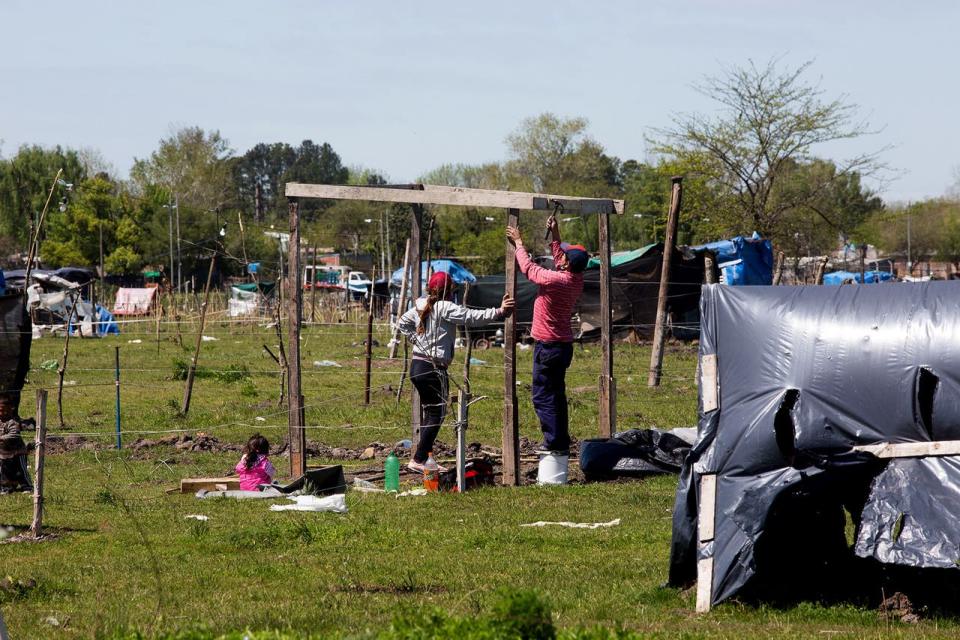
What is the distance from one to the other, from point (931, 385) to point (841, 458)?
61cm

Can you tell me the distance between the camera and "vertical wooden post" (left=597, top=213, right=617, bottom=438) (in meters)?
13.1

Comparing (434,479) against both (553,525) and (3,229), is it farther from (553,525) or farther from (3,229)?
(3,229)

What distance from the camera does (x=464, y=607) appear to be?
6.84 metres

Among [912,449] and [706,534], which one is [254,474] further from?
[912,449]

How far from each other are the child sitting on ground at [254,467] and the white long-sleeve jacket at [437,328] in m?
1.81

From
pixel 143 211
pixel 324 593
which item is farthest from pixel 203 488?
pixel 143 211

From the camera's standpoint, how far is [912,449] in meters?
6.50

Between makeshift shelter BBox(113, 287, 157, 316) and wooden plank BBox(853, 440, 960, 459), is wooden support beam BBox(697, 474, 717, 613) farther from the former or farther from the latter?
makeshift shelter BBox(113, 287, 157, 316)

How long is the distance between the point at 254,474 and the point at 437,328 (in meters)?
2.30

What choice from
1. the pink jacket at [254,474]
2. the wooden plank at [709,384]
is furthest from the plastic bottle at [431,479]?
the wooden plank at [709,384]

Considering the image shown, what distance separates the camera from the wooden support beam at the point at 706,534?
685 centimetres

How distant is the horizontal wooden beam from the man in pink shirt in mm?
344

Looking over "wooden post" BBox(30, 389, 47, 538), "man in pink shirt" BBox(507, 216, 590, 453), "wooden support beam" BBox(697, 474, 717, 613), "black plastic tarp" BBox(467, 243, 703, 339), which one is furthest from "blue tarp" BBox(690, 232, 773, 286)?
"wooden support beam" BBox(697, 474, 717, 613)

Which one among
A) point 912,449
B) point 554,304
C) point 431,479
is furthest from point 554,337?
point 912,449
